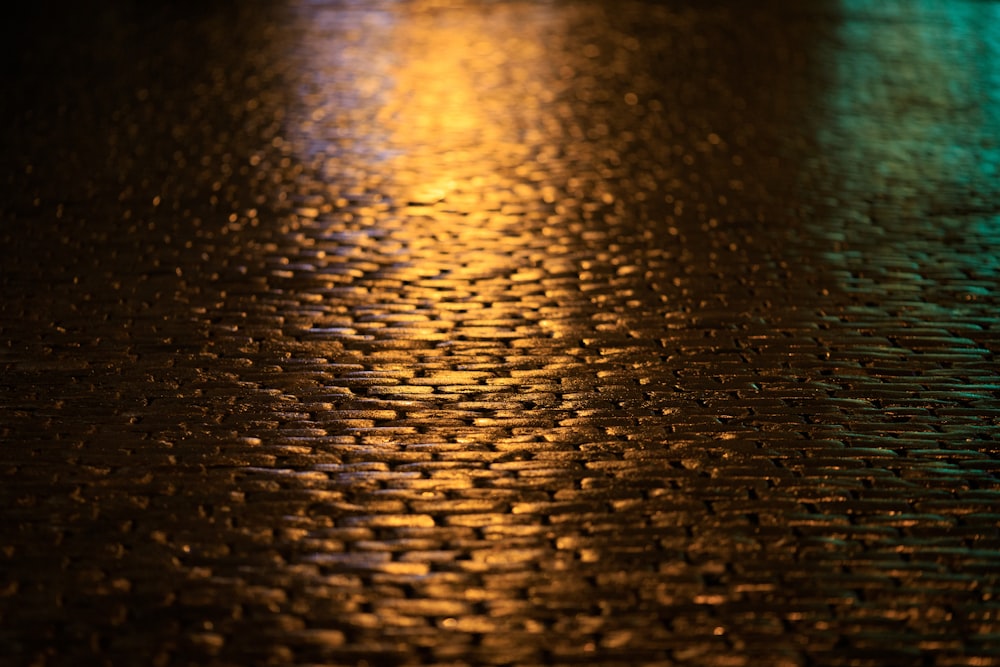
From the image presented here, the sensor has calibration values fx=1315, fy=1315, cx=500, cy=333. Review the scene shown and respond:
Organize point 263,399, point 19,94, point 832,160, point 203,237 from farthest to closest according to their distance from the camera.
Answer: point 19,94
point 832,160
point 203,237
point 263,399

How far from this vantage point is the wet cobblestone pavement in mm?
4586

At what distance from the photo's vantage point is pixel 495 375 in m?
6.70

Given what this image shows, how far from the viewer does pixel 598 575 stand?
4.81 meters

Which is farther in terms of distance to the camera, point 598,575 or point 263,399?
point 263,399

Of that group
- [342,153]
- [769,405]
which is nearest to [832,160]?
[342,153]

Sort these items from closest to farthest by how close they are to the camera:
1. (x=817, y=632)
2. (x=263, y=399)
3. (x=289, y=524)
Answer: (x=817, y=632) → (x=289, y=524) → (x=263, y=399)

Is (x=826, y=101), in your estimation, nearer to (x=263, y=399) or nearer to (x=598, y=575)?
(x=263, y=399)

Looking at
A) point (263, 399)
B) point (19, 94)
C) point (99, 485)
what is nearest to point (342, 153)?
point (19, 94)

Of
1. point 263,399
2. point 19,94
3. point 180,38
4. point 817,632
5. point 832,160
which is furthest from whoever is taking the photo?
point 180,38

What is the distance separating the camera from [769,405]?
639cm

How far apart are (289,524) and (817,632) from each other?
2.04m

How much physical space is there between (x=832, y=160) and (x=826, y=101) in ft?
8.39

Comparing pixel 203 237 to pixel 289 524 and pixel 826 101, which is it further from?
pixel 826 101

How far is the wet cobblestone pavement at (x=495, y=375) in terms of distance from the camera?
459cm
